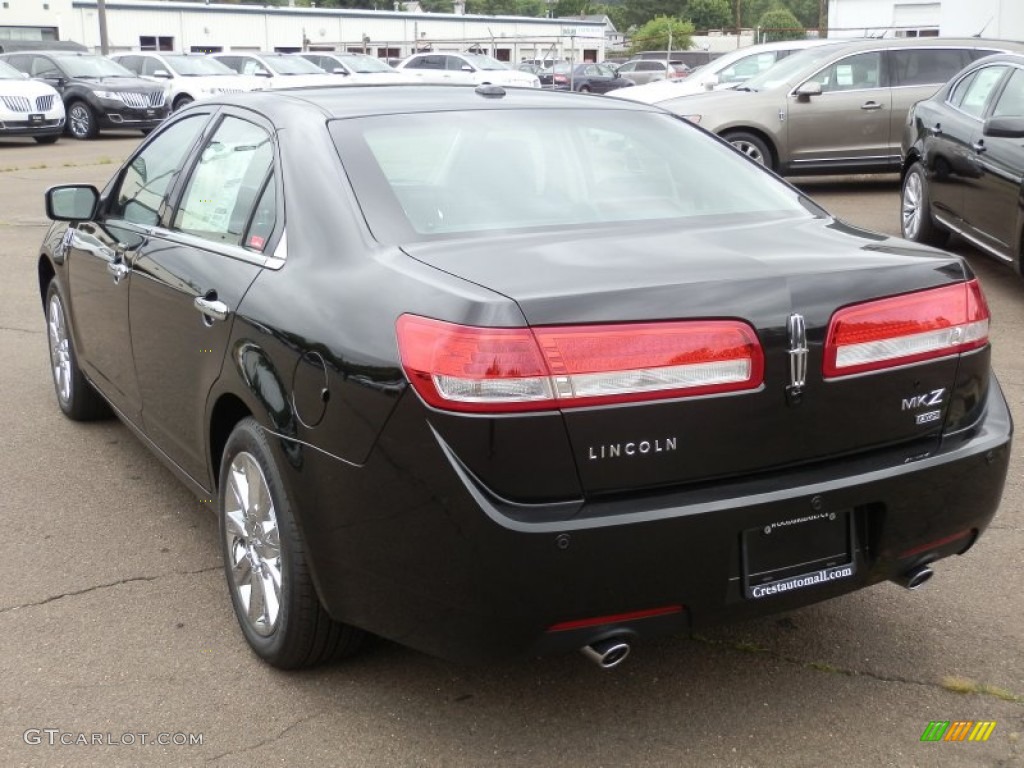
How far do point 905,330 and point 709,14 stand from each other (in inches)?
4653

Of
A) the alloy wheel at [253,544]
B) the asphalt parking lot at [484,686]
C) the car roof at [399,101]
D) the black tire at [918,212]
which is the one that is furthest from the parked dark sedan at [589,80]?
the alloy wheel at [253,544]

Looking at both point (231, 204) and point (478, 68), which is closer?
point (231, 204)

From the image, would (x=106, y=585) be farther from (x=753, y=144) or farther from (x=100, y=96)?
(x=100, y=96)

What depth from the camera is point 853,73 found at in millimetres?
13844

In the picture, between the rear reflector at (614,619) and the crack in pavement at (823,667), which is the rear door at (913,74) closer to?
the crack in pavement at (823,667)

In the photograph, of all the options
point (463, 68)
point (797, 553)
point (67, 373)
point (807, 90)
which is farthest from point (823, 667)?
point (463, 68)

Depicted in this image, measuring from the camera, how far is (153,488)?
16.8 feet

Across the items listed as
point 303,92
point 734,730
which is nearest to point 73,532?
point 303,92

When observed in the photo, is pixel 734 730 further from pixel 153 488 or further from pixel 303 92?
pixel 153 488

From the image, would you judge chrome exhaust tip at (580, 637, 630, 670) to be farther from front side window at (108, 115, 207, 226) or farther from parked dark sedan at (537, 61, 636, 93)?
parked dark sedan at (537, 61, 636, 93)

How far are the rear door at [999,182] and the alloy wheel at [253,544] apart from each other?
576 centimetres

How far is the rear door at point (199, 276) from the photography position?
3.70 meters

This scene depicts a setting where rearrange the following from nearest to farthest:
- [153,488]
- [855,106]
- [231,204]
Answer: [231,204] < [153,488] < [855,106]

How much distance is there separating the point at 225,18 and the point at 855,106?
206 feet
